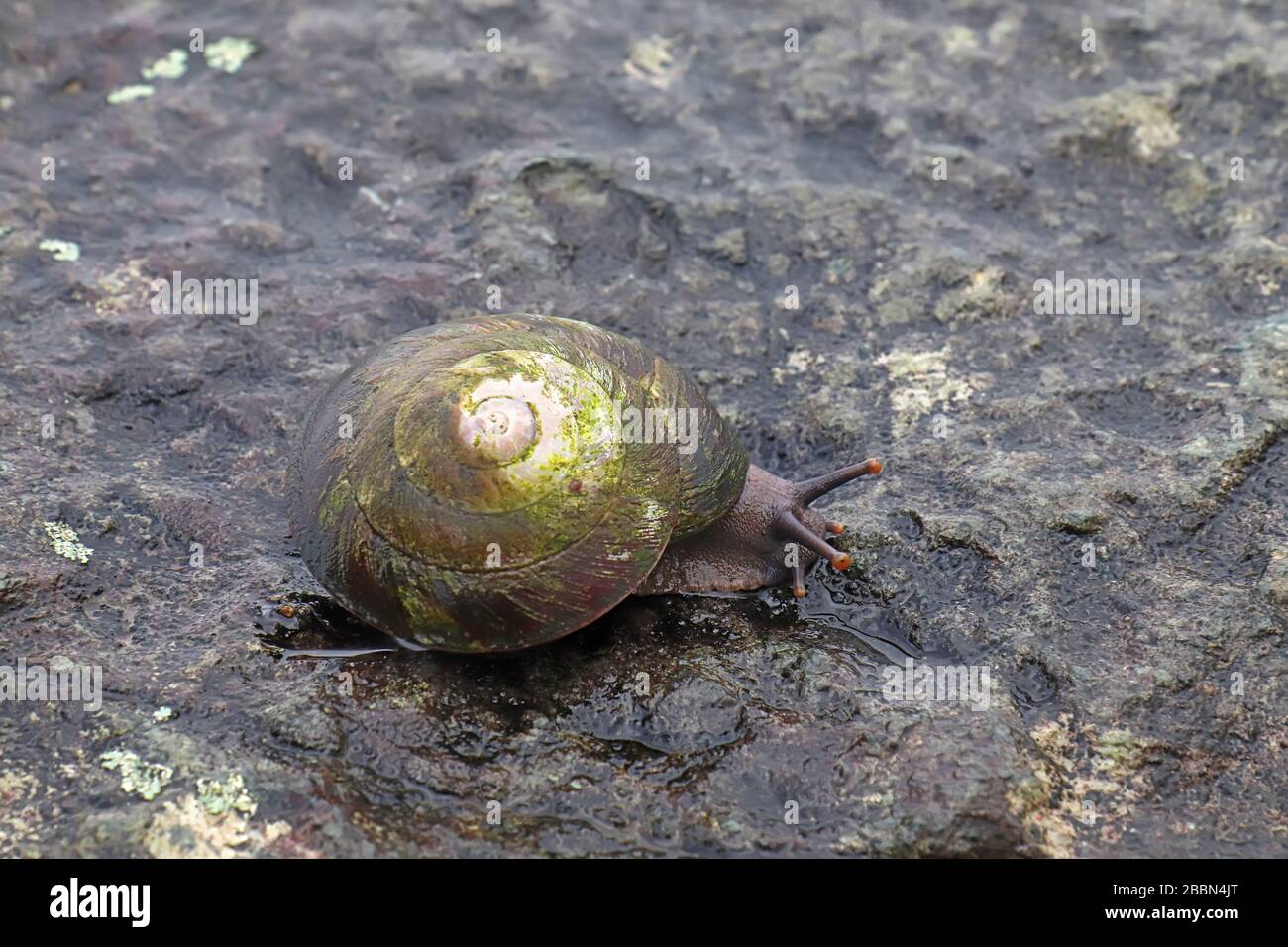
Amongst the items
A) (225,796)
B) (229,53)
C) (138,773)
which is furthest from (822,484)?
(229,53)

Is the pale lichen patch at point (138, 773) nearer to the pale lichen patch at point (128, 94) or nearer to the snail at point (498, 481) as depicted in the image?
the snail at point (498, 481)

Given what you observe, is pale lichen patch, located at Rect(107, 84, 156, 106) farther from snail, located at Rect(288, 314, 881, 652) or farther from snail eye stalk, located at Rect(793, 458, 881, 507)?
snail eye stalk, located at Rect(793, 458, 881, 507)

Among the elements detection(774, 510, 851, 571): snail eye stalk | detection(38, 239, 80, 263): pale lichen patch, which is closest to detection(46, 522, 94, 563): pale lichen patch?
detection(38, 239, 80, 263): pale lichen patch

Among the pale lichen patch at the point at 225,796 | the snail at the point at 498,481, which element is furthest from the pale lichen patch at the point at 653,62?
the pale lichen patch at the point at 225,796

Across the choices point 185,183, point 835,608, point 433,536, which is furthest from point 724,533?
point 185,183

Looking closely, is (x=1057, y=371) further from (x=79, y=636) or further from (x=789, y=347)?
(x=79, y=636)

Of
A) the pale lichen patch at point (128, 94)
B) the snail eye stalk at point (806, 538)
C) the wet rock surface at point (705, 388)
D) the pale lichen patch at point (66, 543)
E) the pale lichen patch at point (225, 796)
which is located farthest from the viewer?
the pale lichen patch at point (128, 94)

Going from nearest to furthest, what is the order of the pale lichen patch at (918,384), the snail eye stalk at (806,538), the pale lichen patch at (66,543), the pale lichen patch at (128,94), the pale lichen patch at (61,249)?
the snail eye stalk at (806,538), the pale lichen patch at (66,543), the pale lichen patch at (918,384), the pale lichen patch at (61,249), the pale lichen patch at (128,94)

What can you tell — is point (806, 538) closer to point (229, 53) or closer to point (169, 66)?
point (229, 53)
